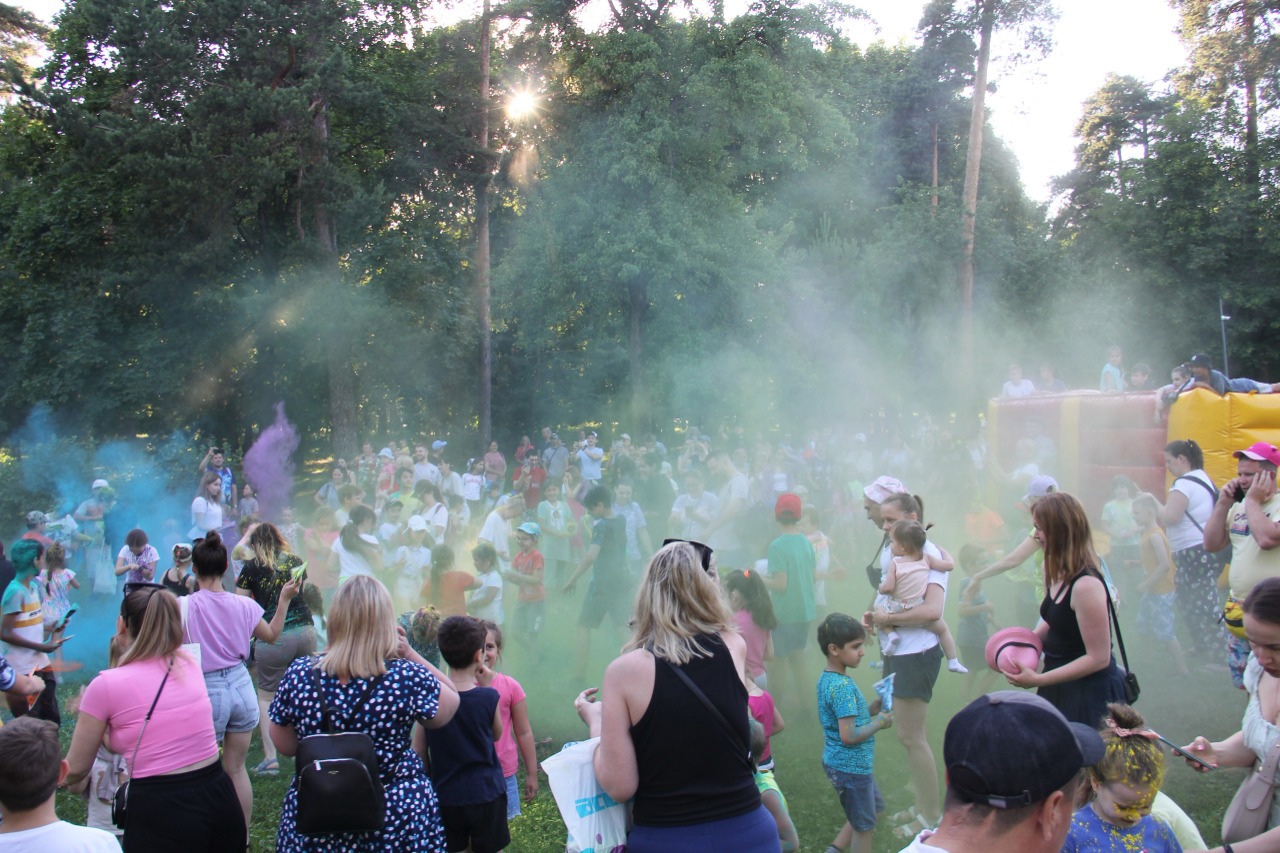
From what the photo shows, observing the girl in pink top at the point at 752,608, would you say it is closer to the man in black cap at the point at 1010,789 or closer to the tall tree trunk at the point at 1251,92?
the man in black cap at the point at 1010,789

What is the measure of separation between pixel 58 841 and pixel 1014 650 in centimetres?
321

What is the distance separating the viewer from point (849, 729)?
14.0ft

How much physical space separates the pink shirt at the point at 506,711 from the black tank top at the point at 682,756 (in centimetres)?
152

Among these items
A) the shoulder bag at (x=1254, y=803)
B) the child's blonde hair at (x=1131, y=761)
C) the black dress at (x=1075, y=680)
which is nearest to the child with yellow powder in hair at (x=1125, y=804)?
the child's blonde hair at (x=1131, y=761)

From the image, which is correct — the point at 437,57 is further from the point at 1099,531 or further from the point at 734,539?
the point at 1099,531

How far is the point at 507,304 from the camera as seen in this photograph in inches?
1102

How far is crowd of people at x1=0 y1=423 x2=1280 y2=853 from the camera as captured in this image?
2588mm

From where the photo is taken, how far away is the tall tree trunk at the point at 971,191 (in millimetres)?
22703

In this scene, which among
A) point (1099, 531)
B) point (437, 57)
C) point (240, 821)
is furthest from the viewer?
point (437, 57)

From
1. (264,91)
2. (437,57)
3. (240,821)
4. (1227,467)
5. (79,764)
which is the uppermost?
(437,57)

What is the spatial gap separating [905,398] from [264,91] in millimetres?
18317

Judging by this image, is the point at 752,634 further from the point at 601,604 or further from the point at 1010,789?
the point at 1010,789

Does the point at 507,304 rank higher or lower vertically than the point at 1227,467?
higher

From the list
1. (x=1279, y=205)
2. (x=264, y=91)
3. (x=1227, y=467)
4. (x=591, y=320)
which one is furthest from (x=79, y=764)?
(x=1279, y=205)
